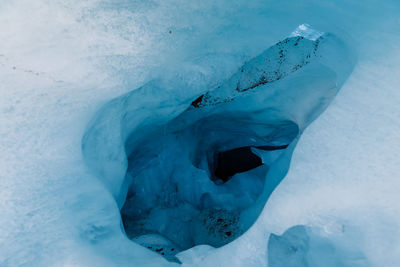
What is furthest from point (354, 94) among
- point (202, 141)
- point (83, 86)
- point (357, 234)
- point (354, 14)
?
point (202, 141)

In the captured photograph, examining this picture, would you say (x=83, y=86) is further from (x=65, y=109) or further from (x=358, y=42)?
(x=358, y=42)

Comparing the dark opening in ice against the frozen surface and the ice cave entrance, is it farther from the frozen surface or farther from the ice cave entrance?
the frozen surface

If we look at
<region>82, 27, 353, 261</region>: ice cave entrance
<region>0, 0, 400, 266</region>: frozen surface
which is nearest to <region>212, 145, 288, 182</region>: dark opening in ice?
<region>82, 27, 353, 261</region>: ice cave entrance

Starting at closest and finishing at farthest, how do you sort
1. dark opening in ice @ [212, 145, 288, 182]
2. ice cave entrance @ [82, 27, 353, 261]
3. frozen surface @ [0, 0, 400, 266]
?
1. frozen surface @ [0, 0, 400, 266]
2. ice cave entrance @ [82, 27, 353, 261]
3. dark opening in ice @ [212, 145, 288, 182]

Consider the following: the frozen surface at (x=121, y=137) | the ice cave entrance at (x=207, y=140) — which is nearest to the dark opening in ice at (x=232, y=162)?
the ice cave entrance at (x=207, y=140)

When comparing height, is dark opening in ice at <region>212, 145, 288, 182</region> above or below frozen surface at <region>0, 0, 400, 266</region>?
below

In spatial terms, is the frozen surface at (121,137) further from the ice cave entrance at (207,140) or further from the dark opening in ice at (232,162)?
the dark opening in ice at (232,162)
